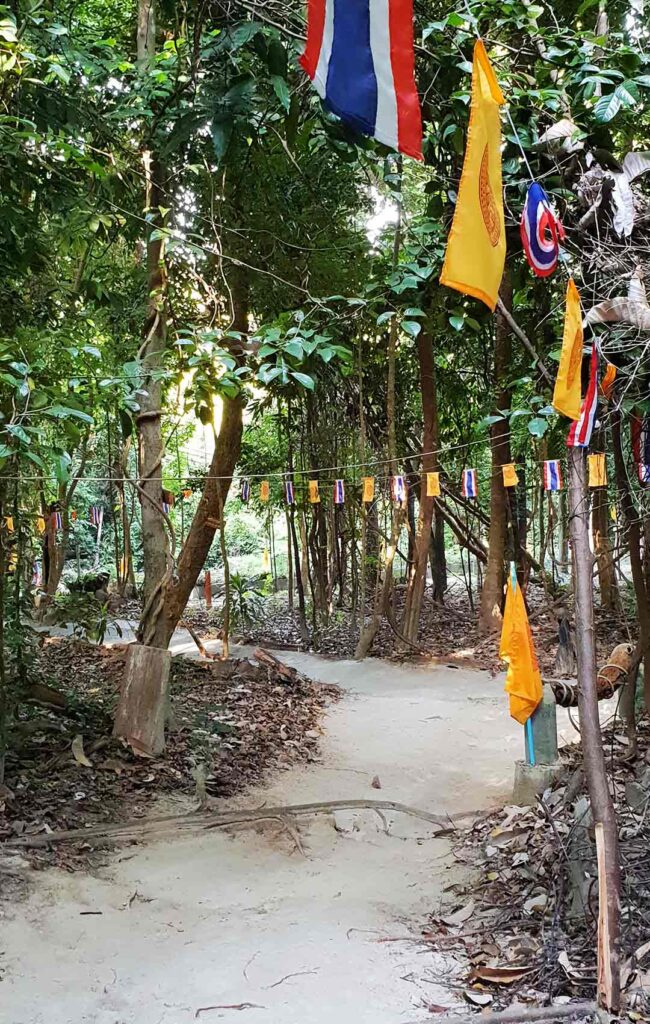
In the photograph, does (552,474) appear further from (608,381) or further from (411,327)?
(608,381)

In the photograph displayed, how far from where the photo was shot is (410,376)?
36.3 ft

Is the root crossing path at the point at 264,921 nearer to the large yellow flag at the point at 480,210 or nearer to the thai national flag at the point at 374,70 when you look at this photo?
the large yellow flag at the point at 480,210

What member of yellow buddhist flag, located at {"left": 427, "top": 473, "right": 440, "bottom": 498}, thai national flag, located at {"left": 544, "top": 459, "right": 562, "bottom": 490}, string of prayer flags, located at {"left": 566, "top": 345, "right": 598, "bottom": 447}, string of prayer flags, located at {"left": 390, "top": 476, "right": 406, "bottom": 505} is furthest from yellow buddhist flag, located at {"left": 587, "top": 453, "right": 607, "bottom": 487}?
string of prayer flags, located at {"left": 566, "top": 345, "right": 598, "bottom": 447}

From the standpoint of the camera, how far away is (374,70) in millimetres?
2551

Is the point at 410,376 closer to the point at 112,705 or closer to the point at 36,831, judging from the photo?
the point at 112,705

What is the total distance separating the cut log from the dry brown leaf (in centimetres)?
28

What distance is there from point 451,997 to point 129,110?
444 centimetres

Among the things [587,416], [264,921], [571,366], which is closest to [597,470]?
[587,416]

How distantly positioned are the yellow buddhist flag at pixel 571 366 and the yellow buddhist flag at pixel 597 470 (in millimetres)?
4623

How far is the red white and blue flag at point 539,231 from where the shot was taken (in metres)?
2.54

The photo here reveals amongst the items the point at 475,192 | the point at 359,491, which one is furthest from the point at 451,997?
the point at 359,491

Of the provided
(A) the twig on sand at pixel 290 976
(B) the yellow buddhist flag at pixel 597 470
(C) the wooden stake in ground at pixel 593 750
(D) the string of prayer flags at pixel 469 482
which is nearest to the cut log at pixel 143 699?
(A) the twig on sand at pixel 290 976

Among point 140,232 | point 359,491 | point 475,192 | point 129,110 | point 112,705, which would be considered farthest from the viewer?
point 359,491

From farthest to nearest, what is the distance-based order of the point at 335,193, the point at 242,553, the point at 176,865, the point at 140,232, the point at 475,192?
the point at 242,553
the point at 335,193
the point at 140,232
the point at 176,865
the point at 475,192
